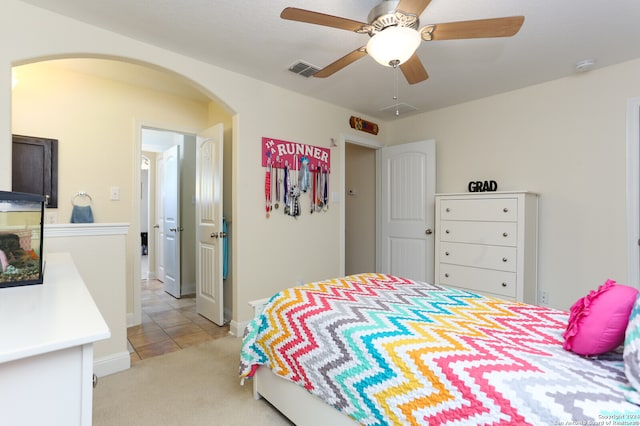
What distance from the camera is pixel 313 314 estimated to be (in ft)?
4.96

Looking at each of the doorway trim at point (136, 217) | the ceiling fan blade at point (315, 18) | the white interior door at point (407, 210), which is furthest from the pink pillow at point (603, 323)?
the doorway trim at point (136, 217)

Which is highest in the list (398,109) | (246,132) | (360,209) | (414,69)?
(398,109)

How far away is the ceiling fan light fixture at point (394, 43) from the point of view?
1521mm

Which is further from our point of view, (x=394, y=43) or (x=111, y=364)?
(x=111, y=364)

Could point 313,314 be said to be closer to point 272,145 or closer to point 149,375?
point 149,375

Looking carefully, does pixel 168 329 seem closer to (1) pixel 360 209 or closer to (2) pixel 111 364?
(2) pixel 111 364

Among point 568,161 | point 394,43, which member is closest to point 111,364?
point 394,43

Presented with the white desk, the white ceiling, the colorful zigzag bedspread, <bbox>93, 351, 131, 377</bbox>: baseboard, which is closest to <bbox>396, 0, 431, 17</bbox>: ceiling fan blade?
the white ceiling

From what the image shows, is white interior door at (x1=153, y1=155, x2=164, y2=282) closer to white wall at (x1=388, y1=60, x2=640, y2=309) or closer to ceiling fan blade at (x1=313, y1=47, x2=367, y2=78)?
ceiling fan blade at (x1=313, y1=47, x2=367, y2=78)

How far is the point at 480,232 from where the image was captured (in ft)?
9.92

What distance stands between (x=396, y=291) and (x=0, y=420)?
1638 millimetres

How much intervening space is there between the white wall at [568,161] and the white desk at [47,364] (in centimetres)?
351

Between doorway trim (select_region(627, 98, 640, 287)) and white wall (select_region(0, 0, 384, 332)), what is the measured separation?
2542 mm

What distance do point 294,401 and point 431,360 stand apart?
2.75 feet
